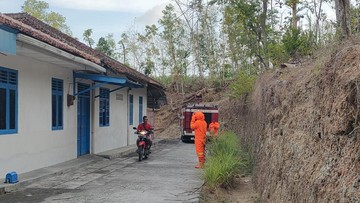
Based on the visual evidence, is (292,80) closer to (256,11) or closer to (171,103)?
(256,11)

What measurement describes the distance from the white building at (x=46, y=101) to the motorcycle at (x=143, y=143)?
80.8 inches

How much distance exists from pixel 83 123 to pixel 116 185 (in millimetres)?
6400

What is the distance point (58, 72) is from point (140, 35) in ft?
115

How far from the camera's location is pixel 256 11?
746 inches

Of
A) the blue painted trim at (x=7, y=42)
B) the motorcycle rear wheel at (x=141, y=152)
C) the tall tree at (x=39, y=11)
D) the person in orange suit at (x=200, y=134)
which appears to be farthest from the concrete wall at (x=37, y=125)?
the tall tree at (x=39, y=11)

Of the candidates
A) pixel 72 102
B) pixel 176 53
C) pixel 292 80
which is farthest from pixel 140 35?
pixel 292 80

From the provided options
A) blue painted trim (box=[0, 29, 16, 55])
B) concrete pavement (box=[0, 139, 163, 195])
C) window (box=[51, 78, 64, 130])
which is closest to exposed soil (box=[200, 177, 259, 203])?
concrete pavement (box=[0, 139, 163, 195])

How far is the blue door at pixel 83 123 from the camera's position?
15.2 meters

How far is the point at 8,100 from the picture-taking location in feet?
33.2

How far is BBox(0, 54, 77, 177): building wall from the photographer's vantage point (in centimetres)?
1014

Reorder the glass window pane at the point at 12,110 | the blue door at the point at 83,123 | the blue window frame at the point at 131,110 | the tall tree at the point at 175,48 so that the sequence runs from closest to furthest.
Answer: the glass window pane at the point at 12,110 < the blue door at the point at 83,123 < the blue window frame at the point at 131,110 < the tall tree at the point at 175,48

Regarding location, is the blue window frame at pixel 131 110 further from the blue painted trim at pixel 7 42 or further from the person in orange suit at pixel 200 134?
the blue painted trim at pixel 7 42

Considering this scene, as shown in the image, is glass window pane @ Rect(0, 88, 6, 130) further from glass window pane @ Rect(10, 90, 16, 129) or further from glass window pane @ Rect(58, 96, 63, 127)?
glass window pane @ Rect(58, 96, 63, 127)

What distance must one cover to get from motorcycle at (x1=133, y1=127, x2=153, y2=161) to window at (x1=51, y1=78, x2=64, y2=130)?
296 cm
